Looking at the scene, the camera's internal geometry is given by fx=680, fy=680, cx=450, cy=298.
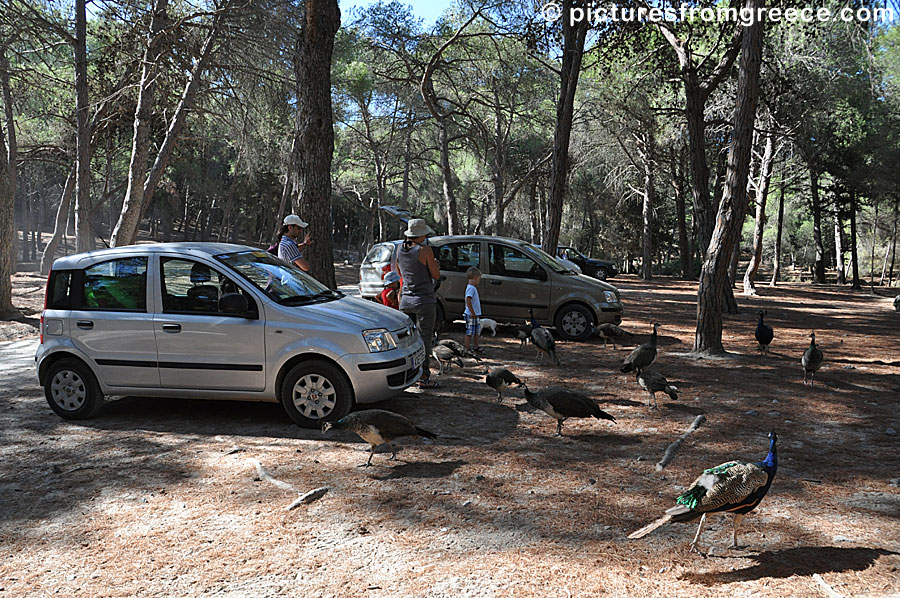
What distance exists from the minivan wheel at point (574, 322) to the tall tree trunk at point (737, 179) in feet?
7.21

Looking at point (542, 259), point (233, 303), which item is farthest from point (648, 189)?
point (233, 303)

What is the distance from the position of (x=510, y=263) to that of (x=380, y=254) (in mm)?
2923

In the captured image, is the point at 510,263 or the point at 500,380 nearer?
the point at 500,380

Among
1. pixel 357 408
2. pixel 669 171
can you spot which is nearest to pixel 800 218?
pixel 669 171

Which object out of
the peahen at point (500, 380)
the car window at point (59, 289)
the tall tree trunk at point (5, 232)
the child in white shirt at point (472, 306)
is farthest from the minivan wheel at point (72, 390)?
the tall tree trunk at point (5, 232)

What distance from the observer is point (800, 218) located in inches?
2141

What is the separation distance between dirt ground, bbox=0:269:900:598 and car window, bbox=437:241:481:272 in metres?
4.26

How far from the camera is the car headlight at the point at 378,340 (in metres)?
6.49

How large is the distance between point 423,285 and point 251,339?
2.46m

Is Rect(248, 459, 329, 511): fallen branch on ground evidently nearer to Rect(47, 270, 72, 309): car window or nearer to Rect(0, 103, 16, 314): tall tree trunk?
Rect(47, 270, 72, 309): car window

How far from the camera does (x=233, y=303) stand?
21.2ft

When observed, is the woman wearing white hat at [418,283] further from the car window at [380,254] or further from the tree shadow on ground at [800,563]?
the car window at [380,254]

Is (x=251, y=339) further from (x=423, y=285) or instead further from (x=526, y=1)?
(x=526, y=1)

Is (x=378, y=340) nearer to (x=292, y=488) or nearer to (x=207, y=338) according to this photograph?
(x=207, y=338)
